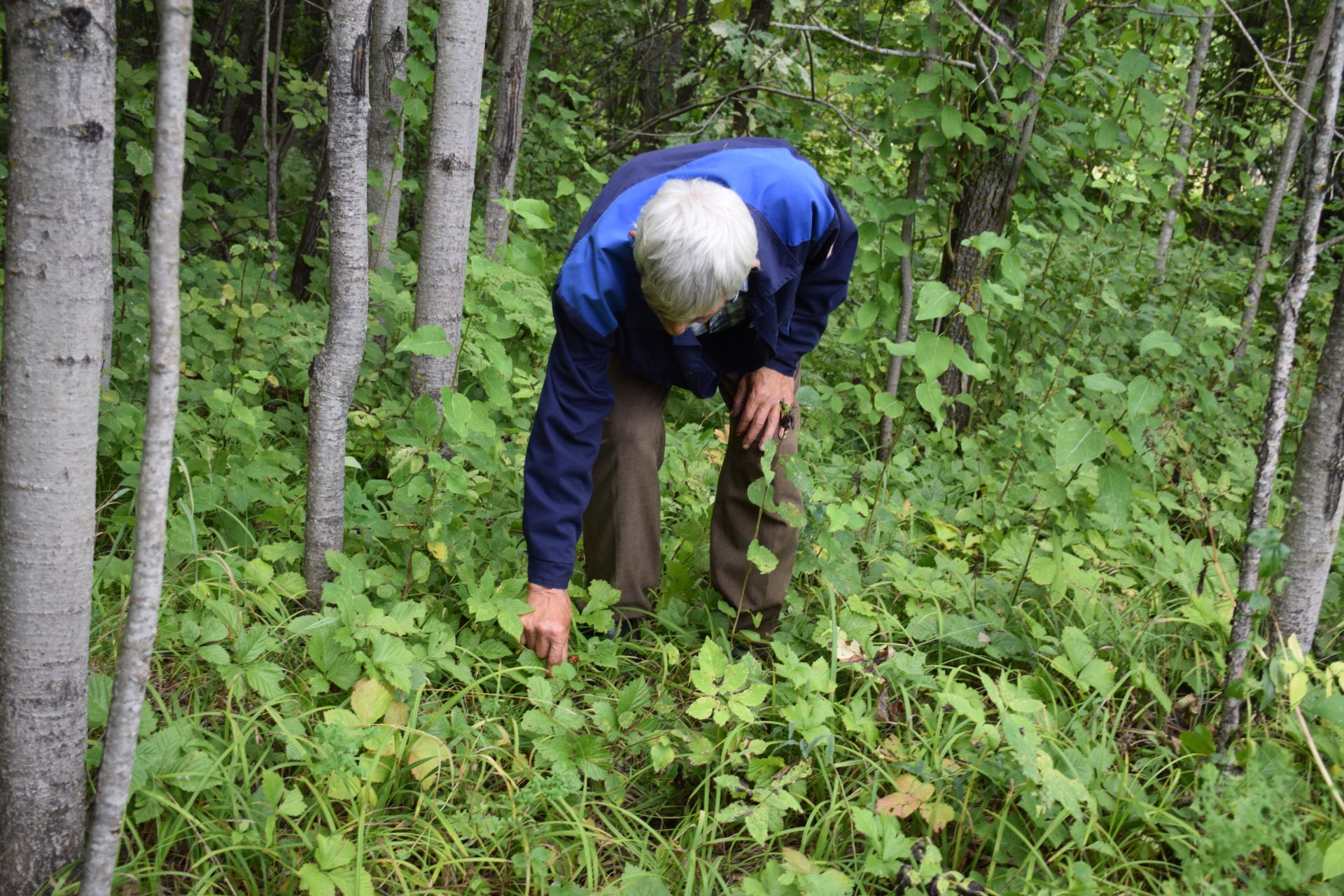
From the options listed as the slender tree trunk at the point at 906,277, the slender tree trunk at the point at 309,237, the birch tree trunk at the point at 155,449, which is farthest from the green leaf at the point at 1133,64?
the slender tree trunk at the point at 309,237

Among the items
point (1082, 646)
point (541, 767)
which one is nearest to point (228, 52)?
point (541, 767)

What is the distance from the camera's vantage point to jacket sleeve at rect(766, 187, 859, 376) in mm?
2500

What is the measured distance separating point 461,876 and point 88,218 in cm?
139

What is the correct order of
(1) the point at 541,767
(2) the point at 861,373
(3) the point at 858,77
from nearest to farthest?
(1) the point at 541,767 → (3) the point at 858,77 → (2) the point at 861,373

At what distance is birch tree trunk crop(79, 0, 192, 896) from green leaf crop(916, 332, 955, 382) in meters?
2.12

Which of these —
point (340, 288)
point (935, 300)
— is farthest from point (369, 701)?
point (935, 300)

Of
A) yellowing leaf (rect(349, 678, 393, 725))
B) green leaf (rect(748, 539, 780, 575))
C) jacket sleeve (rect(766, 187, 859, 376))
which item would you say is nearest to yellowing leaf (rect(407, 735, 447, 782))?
yellowing leaf (rect(349, 678, 393, 725))

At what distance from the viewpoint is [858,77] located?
3.69 metres

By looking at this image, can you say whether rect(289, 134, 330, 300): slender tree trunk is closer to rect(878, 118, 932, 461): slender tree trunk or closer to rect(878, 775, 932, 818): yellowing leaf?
rect(878, 118, 932, 461): slender tree trunk

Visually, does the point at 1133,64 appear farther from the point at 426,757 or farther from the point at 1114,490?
the point at 426,757

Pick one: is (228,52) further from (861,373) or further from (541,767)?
(541,767)

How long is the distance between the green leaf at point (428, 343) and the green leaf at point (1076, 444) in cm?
156

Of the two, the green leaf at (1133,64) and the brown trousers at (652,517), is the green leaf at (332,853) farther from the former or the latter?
the green leaf at (1133,64)

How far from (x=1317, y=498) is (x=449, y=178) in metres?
2.60
